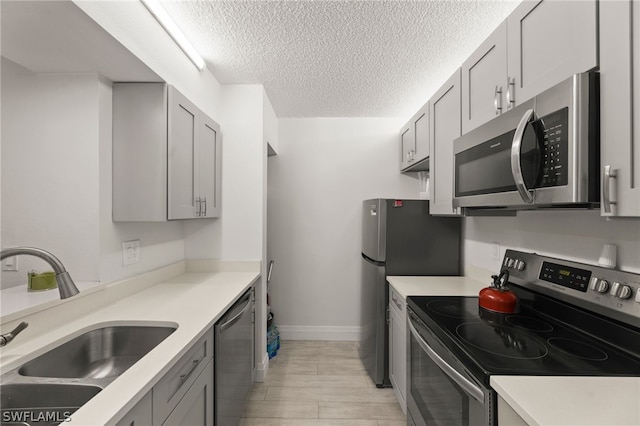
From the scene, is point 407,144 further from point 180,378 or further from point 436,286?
point 180,378

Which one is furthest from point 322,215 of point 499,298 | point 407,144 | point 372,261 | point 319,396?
point 499,298

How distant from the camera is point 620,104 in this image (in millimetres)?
816

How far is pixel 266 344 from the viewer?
8.84 ft

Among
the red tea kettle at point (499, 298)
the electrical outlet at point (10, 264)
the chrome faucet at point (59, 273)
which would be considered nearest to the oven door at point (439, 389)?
the red tea kettle at point (499, 298)

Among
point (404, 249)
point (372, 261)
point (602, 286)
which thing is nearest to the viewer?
point (602, 286)

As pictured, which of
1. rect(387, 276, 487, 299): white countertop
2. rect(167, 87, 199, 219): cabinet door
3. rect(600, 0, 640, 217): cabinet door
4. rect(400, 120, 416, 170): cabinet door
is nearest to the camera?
rect(600, 0, 640, 217): cabinet door

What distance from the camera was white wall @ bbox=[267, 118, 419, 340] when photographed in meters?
3.24

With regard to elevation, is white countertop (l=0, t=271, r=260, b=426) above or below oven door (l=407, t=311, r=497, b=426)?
above

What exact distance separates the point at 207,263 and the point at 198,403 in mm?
1289

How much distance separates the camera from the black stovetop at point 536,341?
2.98ft

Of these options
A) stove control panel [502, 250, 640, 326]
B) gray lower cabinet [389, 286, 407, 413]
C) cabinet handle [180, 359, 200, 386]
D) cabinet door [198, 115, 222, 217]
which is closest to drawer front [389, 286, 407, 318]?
gray lower cabinet [389, 286, 407, 413]

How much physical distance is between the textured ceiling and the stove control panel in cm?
134

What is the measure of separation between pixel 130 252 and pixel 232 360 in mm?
884

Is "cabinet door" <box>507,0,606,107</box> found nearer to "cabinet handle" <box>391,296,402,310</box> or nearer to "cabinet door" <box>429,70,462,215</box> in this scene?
"cabinet door" <box>429,70,462,215</box>
